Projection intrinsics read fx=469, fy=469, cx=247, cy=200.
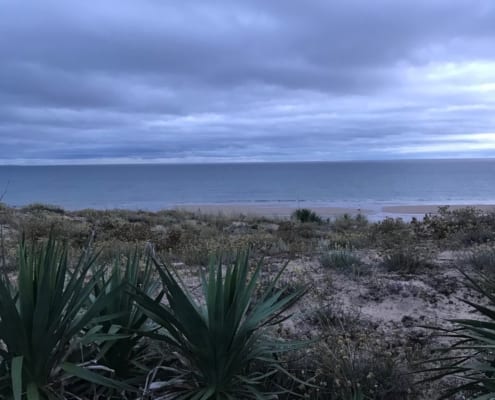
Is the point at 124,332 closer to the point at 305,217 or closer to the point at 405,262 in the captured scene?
the point at 405,262

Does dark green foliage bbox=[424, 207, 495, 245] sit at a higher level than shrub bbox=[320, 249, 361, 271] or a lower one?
higher

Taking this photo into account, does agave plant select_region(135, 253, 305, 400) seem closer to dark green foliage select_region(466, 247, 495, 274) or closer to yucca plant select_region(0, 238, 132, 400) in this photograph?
yucca plant select_region(0, 238, 132, 400)

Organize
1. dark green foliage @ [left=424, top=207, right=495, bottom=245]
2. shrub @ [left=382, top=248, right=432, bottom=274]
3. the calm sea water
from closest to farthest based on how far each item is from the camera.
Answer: shrub @ [left=382, top=248, right=432, bottom=274] < dark green foliage @ [left=424, top=207, right=495, bottom=245] < the calm sea water

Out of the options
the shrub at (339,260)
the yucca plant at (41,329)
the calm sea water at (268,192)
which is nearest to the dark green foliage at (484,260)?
the shrub at (339,260)

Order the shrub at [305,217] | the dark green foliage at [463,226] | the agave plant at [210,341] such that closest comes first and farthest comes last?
the agave plant at [210,341]
the dark green foliage at [463,226]
the shrub at [305,217]

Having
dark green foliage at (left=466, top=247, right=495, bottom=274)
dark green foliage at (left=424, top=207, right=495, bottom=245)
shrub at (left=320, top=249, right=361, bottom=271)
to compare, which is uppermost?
dark green foliage at (left=424, top=207, right=495, bottom=245)

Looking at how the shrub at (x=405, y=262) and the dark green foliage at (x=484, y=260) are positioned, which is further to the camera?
the shrub at (x=405, y=262)

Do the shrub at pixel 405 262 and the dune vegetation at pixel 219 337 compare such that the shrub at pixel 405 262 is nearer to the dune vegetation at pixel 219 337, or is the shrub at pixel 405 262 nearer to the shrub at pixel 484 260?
the shrub at pixel 484 260

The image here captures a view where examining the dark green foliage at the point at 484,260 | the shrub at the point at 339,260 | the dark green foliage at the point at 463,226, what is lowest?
the shrub at the point at 339,260

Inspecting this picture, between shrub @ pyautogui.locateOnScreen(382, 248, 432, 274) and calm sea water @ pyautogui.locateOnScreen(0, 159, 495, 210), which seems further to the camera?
calm sea water @ pyautogui.locateOnScreen(0, 159, 495, 210)

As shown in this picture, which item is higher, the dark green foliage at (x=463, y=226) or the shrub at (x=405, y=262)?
the dark green foliage at (x=463, y=226)

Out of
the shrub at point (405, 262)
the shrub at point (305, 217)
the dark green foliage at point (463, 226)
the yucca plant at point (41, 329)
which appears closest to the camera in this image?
the yucca plant at point (41, 329)

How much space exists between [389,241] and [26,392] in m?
Result: 7.29

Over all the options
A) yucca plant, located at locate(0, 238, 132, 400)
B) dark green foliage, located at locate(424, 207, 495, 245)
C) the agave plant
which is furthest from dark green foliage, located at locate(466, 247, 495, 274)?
yucca plant, located at locate(0, 238, 132, 400)
